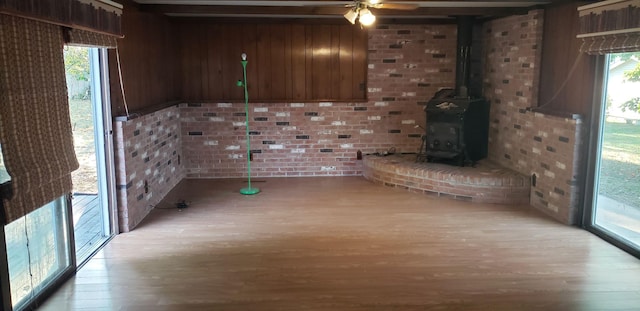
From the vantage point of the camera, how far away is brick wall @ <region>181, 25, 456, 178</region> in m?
7.25

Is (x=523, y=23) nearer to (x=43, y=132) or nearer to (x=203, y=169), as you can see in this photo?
(x=203, y=169)

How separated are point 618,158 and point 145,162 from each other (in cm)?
464

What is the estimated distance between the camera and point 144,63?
18.7 feet

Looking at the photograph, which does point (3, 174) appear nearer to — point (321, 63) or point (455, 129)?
point (321, 63)

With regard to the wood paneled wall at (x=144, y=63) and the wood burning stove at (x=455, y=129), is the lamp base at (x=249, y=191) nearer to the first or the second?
the wood paneled wall at (x=144, y=63)

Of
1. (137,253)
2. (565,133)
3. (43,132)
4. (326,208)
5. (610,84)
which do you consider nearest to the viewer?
(43,132)

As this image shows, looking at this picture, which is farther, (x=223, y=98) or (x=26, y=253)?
(x=223, y=98)

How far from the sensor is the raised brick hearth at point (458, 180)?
5.90 meters

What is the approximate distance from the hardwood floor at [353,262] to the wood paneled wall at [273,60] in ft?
6.66

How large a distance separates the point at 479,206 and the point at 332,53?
297 centimetres

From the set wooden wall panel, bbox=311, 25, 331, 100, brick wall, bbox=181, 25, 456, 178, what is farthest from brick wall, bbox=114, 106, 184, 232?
wooden wall panel, bbox=311, 25, 331, 100

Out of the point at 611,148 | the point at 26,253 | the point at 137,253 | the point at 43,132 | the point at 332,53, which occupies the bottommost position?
the point at 137,253

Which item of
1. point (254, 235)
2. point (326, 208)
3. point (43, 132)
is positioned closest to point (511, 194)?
point (326, 208)

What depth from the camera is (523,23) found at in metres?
5.98
